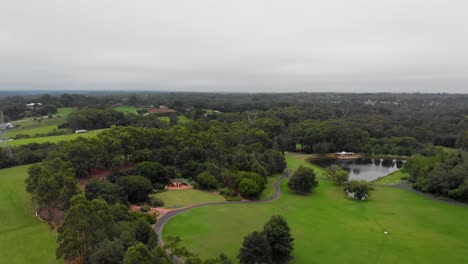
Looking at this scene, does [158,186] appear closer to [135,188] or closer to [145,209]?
[135,188]

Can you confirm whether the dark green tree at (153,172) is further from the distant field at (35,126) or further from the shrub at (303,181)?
the distant field at (35,126)

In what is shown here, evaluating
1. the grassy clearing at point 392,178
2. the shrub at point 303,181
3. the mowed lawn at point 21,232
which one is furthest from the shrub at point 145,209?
the grassy clearing at point 392,178

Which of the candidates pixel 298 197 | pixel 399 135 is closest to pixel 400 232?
pixel 298 197

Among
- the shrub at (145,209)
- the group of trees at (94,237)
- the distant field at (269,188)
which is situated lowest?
the distant field at (269,188)

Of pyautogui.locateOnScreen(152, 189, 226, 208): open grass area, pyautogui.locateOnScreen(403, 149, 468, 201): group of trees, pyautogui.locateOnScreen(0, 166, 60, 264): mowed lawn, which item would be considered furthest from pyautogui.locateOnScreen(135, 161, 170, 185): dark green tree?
pyautogui.locateOnScreen(403, 149, 468, 201): group of trees

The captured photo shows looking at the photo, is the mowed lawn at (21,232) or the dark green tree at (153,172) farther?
the dark green tree at (153,172)

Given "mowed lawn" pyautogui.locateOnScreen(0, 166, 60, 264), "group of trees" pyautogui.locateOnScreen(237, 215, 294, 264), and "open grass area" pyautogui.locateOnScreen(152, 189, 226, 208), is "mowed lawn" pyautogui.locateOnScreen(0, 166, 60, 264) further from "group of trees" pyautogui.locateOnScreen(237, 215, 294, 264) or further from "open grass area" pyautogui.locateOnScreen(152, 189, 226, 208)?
"group of trees" pyautogui.locateOnScreen(237, 215, 294, 264)
